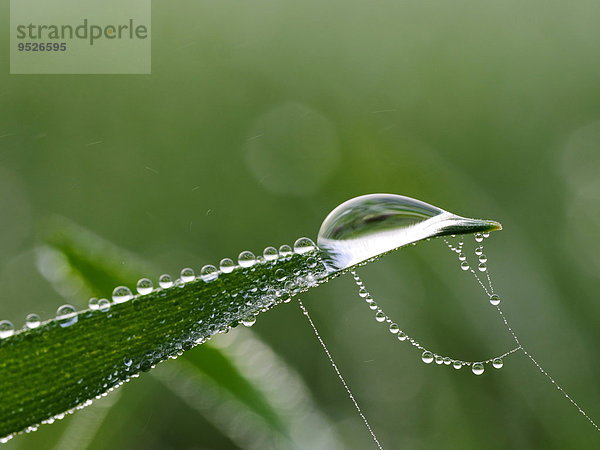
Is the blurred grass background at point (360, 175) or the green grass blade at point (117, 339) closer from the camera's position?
the green grass blade at point (117, 339)

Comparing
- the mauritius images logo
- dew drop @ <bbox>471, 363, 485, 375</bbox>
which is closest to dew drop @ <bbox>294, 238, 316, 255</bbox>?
dew drop @ <bbox>471, 363, 485, 375</bbox>

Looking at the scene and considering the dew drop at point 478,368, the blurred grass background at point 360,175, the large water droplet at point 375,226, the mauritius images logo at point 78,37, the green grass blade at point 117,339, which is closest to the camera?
the green grass blade at point 117,339

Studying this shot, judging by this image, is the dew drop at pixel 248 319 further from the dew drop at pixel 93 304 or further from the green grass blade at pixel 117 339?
the dew drop at pixel 93 304

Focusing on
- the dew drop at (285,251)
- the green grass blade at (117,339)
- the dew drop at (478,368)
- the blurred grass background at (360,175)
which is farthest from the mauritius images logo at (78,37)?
the green grass blade at (117,339)

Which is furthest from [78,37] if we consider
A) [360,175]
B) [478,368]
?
[478,368]

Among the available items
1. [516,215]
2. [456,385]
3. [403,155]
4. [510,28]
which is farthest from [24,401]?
[510,28]

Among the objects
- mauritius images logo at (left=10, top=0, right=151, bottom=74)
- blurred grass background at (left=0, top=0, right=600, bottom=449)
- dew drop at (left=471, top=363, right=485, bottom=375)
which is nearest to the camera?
dew drop at (left=471, top=363, right=485, bottom=375)

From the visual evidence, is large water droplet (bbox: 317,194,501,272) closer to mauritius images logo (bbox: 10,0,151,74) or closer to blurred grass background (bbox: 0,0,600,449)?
blurred grass background (bbox: 0,0,600,449)

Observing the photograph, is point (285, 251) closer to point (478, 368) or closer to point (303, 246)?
point (303, 246)
